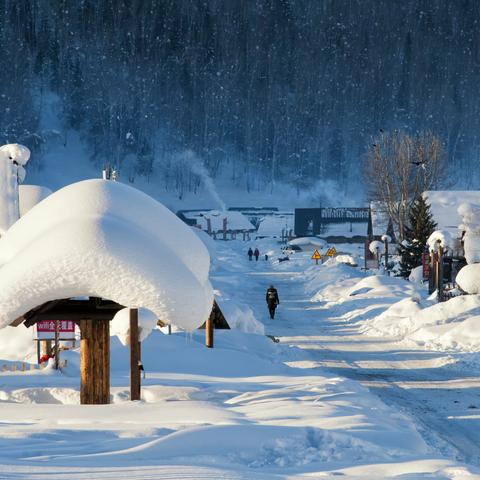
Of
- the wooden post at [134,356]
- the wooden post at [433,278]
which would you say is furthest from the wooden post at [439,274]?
the wooden post at [134,356]

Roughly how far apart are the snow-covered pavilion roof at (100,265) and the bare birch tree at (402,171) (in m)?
49.8

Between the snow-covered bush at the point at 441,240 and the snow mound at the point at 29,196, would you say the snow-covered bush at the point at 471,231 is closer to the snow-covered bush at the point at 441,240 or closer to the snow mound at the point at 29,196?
the snow-covered bush at the point at 441,240

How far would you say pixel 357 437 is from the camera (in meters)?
10.4

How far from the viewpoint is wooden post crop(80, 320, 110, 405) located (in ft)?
41.4

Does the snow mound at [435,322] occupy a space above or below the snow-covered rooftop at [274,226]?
below

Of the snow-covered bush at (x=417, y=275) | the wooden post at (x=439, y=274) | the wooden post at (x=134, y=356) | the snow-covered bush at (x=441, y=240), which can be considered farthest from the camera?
the snow-covered bush at (x=417, y=275)

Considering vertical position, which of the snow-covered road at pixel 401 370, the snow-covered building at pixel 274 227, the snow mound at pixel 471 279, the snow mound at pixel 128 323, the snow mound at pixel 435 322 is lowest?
the snow-covered road at pixel 401 370

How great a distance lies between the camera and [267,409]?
487 inches

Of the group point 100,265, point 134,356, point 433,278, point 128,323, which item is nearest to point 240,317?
point 134,356

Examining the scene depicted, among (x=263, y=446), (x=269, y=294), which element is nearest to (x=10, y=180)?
(x=269, y=294)

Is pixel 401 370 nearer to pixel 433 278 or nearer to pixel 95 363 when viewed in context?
pixel 95 363

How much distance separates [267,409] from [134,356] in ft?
7.26

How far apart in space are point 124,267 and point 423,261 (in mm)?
35888

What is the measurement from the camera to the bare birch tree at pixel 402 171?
202 feet
